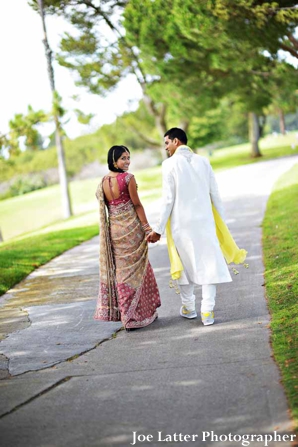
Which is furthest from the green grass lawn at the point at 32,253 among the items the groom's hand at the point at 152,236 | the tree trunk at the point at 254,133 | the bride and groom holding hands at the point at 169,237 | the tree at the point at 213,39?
the tree trunk at the point at 254,133

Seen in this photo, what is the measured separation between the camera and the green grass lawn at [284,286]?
506 cm

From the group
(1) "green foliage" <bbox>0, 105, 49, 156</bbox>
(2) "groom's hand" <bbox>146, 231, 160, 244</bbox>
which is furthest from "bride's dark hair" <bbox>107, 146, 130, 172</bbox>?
(1) "green foliage" <bbox>0, 105, 49, 156</bbox>

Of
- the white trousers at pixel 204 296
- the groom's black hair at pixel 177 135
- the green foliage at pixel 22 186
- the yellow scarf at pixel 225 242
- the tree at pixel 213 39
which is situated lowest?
the green foliage at pixel 22 186

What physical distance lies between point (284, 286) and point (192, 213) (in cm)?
164

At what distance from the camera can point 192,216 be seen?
271 inches

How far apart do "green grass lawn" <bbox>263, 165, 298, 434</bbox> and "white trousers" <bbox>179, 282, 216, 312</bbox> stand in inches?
24.0

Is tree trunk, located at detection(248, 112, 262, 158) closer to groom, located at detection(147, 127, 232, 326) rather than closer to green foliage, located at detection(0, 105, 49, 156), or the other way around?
green foliage, located at detection(0, 105, 49, 156)

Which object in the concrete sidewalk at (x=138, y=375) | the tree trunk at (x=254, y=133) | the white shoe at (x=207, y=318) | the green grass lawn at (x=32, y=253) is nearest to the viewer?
the concrete sidewalk at (x=138, y=375)

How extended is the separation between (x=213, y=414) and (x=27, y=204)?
45.6 m

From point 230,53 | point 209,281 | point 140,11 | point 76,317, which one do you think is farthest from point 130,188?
point 140,11

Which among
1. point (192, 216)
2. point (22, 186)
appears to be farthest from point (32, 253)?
point (22, 186)

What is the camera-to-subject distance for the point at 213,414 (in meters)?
4.37

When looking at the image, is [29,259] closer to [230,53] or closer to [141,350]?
[141,350]

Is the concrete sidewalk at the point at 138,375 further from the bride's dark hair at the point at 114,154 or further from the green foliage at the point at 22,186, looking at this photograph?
the green foliage at the point at 22,186
